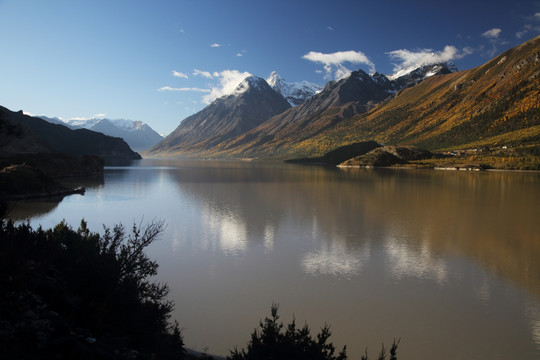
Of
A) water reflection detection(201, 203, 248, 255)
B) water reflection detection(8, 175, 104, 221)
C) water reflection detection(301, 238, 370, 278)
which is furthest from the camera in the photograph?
water reflection detection(8, 175, 104, 221)

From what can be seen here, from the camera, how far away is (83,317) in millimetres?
8219

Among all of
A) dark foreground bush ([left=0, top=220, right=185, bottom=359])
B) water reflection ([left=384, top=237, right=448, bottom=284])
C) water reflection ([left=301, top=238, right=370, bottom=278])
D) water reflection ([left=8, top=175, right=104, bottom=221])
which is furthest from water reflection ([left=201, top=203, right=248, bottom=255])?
water reflection ([left=8, top=175, right=104, bottom=221])

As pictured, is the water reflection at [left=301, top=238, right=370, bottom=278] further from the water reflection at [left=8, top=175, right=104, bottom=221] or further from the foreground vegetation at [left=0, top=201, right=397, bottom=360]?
the water reflection at [left=8, top=175, right=104, bottom=221]

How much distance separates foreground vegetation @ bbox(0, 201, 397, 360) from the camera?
21.0 ft

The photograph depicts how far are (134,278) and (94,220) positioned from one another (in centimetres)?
2227

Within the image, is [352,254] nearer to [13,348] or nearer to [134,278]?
[134,278]

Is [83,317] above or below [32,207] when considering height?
above

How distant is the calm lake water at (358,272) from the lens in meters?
11.7

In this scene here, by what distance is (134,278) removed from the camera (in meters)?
11.5

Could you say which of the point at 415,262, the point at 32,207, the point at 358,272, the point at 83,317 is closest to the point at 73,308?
the point at 83,317

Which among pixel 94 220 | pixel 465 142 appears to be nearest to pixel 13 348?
pixel 94 220

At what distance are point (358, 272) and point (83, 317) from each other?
13.2 m

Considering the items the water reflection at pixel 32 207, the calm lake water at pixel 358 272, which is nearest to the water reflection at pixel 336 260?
the calm lake water at pixel 358 272

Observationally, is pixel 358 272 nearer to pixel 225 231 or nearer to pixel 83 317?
pixel 225 231
